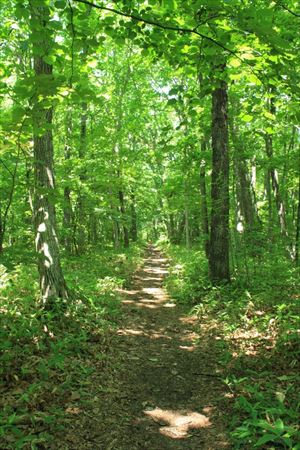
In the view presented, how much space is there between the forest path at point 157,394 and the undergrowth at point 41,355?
273 millimetres

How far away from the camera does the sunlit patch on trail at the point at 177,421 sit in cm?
387

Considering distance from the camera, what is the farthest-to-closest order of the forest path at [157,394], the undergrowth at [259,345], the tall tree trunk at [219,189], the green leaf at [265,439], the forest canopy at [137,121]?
the tall tree trunk at [219,189], the forest path at [157,394], the undergrowth at [259,345], the forest canopy at [137,121], the green leaf at [265,439]

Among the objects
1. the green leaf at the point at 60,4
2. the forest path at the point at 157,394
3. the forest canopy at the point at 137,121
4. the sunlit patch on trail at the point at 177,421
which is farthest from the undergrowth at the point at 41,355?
the green leaf at the point at 60,4

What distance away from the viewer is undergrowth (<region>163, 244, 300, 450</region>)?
138 inches

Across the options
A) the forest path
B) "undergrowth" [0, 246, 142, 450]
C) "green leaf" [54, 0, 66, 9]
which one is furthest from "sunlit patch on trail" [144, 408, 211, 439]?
"green leaf" [54, 0, 66, 9]

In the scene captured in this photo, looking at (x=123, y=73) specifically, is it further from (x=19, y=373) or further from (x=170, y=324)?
(x=19, y=373)

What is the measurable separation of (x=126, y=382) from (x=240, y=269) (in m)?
5.86

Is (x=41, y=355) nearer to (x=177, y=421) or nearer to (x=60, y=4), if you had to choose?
(x=177, y=421)

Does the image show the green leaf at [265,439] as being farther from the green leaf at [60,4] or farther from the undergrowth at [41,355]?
the green leaf at [60,4]

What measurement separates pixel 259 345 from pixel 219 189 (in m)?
4.24

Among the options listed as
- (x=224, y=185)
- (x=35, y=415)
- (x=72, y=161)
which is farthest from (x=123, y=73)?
(x=35, y=415)

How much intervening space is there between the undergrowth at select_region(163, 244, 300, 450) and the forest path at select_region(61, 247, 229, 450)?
0.85 ft

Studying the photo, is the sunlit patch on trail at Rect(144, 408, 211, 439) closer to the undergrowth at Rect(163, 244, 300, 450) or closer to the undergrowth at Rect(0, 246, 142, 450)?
the undergrowth at Rect(163, 244, 300, 450)

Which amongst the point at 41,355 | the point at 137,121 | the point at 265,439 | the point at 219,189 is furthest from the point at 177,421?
the point at 137,121
